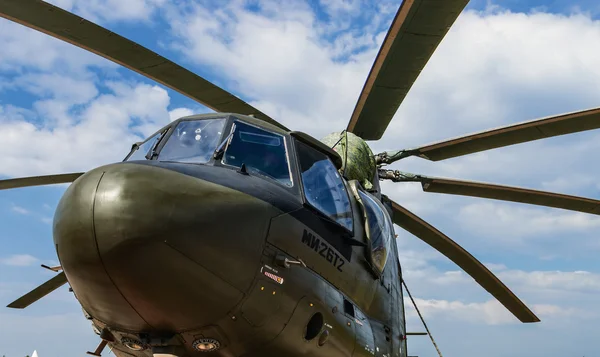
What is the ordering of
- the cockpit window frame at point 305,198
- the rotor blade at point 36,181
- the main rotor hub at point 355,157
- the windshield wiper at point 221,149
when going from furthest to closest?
1. the main rotor hub at point 355,157
2. the rotor blade at point 36,181
3. the cockpit window frame at point 305,198
4. the windshield wiper at point 221,149

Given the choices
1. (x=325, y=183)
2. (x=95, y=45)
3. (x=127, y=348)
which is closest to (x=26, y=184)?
(x=95, y=45)

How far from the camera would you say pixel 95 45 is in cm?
591

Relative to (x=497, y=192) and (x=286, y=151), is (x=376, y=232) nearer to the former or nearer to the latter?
(x=286, y=151)

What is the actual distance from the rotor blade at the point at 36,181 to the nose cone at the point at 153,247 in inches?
125

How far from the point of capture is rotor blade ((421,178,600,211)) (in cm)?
849

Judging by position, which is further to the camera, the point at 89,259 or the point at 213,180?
the point at 213,180

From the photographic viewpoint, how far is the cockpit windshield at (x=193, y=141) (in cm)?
465

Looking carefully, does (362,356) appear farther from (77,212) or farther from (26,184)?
(26,184)

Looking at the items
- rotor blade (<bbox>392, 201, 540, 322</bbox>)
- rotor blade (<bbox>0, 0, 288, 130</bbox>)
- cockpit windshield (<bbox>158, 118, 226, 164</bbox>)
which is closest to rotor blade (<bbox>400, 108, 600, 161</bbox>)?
rotor blade (<bbox>392, 201, 540, 322</bbox>)

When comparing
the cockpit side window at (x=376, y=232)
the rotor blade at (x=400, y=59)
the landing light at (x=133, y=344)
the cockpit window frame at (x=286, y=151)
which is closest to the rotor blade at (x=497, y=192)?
the rotor blade at (x=400, y=59)

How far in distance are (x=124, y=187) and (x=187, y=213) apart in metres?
0.43

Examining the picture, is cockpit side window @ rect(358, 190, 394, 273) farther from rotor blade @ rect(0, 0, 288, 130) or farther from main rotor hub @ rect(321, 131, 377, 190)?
rotor blade @ rect(0, 0, 288, 130)

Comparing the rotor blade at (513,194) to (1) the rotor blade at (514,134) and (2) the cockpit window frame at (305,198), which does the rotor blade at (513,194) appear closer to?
(1) the rotor blade at (514,134)

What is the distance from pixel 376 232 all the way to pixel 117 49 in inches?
133
